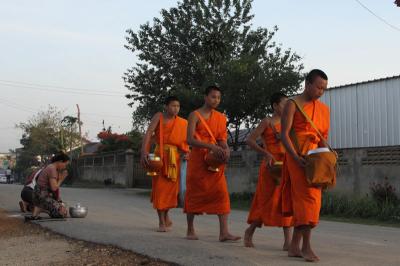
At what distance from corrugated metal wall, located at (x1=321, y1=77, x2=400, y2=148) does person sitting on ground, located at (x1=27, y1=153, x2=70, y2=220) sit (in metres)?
11.4

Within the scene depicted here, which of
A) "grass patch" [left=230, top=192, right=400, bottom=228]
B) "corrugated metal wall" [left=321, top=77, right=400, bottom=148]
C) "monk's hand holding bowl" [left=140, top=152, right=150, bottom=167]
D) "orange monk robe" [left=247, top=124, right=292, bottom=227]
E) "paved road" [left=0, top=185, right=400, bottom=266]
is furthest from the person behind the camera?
"corrugated metal wall" [left=321, top=77, right=400, bottom=148]

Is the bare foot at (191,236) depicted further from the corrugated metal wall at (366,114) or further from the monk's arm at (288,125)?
the corrugated metal wall at (366,114)

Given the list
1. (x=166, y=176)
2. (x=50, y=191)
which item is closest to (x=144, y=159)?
(x=166, y=176)

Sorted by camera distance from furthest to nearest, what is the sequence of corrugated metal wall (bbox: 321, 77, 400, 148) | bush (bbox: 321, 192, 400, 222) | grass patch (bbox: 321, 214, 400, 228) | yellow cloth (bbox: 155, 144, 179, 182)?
corrugated metal wall (bbox: 321, 77, 400, 148) < bush (bbox: 321, 192, 400, 222) < grass patch (bbox: 321, 214, 400, 228) < yellow cloth (bbox: 155, 144, 179, 182)

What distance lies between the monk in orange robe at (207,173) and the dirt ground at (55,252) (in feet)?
3.57

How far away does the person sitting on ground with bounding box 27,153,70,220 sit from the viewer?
32.1 ft

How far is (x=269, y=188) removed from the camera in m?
6.09

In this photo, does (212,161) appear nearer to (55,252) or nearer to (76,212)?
(55,252)

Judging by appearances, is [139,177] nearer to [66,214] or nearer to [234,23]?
[234,23]

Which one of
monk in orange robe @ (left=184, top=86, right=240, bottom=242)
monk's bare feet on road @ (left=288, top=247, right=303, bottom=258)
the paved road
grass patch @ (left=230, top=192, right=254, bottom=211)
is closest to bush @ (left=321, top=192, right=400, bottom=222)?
grass patch @ (left=230, top=192, right=254, bottom=211)

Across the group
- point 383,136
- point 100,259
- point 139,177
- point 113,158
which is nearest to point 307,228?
point 100,259

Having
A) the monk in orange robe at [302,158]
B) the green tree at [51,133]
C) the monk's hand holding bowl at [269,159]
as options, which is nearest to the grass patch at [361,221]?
the monk's hand holding bowl at [269,159]

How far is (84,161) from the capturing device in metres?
44.3

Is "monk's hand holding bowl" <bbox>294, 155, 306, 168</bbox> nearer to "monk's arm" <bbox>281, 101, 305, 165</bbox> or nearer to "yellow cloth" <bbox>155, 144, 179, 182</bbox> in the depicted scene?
"monk's arm" <bbox>281, 101, 305, 165</bbox>
